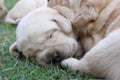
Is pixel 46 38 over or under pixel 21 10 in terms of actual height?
under

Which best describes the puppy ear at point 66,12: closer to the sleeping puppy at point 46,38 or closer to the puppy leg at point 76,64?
the sleeping puppy at point 46,38

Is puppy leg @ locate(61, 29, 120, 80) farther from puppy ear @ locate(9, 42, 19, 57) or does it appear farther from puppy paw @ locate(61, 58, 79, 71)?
puppy ear @ locate(9, 42, 19, 57)

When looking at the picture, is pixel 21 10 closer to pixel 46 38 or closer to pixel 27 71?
pixel 46 38

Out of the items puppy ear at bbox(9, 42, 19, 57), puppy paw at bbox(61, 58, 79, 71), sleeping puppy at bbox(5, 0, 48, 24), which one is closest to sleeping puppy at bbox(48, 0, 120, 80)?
puppy paw at bbox(61, 58, 79, 71)

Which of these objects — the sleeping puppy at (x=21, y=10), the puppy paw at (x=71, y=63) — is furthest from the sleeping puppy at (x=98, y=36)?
the sleeping puppy at (x=21, y=10)

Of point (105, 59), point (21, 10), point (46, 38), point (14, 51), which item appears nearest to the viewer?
point (105, 59)

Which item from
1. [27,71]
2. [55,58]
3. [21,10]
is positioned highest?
[21,10]

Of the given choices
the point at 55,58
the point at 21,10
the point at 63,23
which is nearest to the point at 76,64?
the point at 55,58
